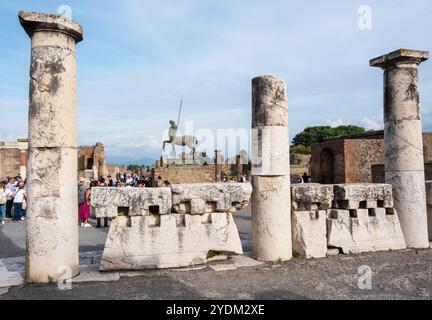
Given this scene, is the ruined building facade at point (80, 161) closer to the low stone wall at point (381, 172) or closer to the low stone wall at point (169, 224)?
the low stone wall at point (169, 224)

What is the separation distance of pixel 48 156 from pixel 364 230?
534 cm

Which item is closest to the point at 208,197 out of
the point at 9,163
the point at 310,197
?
the point at 310,197

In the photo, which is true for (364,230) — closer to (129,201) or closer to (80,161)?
(129,201)

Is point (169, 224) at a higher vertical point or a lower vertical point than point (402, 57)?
lower

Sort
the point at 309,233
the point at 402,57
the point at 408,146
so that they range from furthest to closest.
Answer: the point at 408,146
the point at 402,57
the point at 309,233

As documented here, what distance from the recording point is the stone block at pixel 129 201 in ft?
18.3

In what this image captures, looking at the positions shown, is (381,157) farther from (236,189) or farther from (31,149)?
(31,149)

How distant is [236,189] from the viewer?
6.15m

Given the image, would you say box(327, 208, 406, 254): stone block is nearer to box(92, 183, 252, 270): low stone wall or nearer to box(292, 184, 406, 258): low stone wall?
box(292, 184, 406, 258): low stone wall

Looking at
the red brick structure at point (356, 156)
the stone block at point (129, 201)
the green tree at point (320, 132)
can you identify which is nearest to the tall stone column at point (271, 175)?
the stone block at point (129, 201)

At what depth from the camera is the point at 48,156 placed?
5.16 meters

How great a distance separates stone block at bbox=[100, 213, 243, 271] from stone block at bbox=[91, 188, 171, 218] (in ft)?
0.35

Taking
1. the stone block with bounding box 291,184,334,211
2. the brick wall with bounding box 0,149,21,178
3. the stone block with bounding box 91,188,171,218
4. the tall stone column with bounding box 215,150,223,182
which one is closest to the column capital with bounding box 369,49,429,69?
the stone block with bounding box 291,184,334,211

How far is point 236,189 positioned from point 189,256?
4.22 feet
